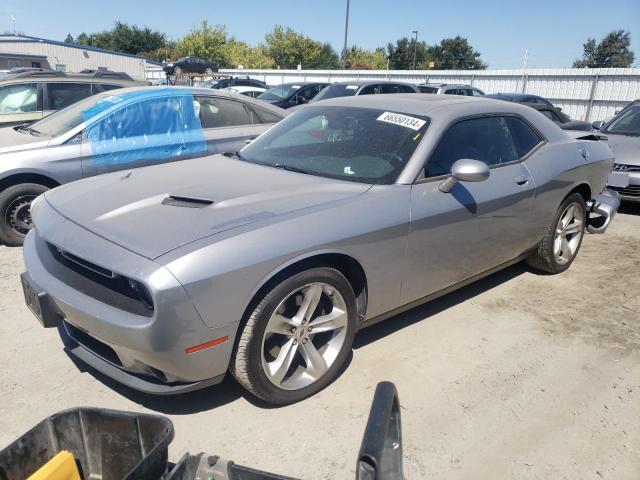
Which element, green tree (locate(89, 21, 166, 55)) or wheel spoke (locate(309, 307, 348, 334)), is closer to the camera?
wheel spoke (locate(309, 307, 348, 334))

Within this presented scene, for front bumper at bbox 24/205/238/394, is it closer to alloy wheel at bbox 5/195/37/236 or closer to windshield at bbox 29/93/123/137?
alloy wheel at bbox 5/195/37/236

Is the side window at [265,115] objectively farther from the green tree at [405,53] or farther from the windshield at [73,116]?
the green tree at [405,53]

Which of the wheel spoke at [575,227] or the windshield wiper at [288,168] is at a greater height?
the windshield wiper at [288,168]

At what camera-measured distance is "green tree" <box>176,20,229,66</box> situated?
62219mm

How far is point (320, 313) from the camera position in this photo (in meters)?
2.90

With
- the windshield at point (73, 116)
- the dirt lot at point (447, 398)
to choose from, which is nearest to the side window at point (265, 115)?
the windshield at point (73, 116)

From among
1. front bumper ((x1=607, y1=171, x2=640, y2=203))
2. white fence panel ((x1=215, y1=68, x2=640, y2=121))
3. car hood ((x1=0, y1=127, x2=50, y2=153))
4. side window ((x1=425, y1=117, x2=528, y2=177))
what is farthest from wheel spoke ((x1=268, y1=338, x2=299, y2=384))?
white fence panel ((x1=215, y1=68, x2=640, y2=121))

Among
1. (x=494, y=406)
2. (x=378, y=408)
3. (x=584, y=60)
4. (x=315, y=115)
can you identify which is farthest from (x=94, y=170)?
(x=584, y=60)

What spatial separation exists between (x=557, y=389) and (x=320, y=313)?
4.84ft

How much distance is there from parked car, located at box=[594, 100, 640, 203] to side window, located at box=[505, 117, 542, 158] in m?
2.68

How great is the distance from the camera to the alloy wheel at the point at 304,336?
8.76 ft

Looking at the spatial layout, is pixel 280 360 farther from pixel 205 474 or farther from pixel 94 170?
pixel 94 170

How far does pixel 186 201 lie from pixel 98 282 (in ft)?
2.01

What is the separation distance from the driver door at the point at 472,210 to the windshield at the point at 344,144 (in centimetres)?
21
